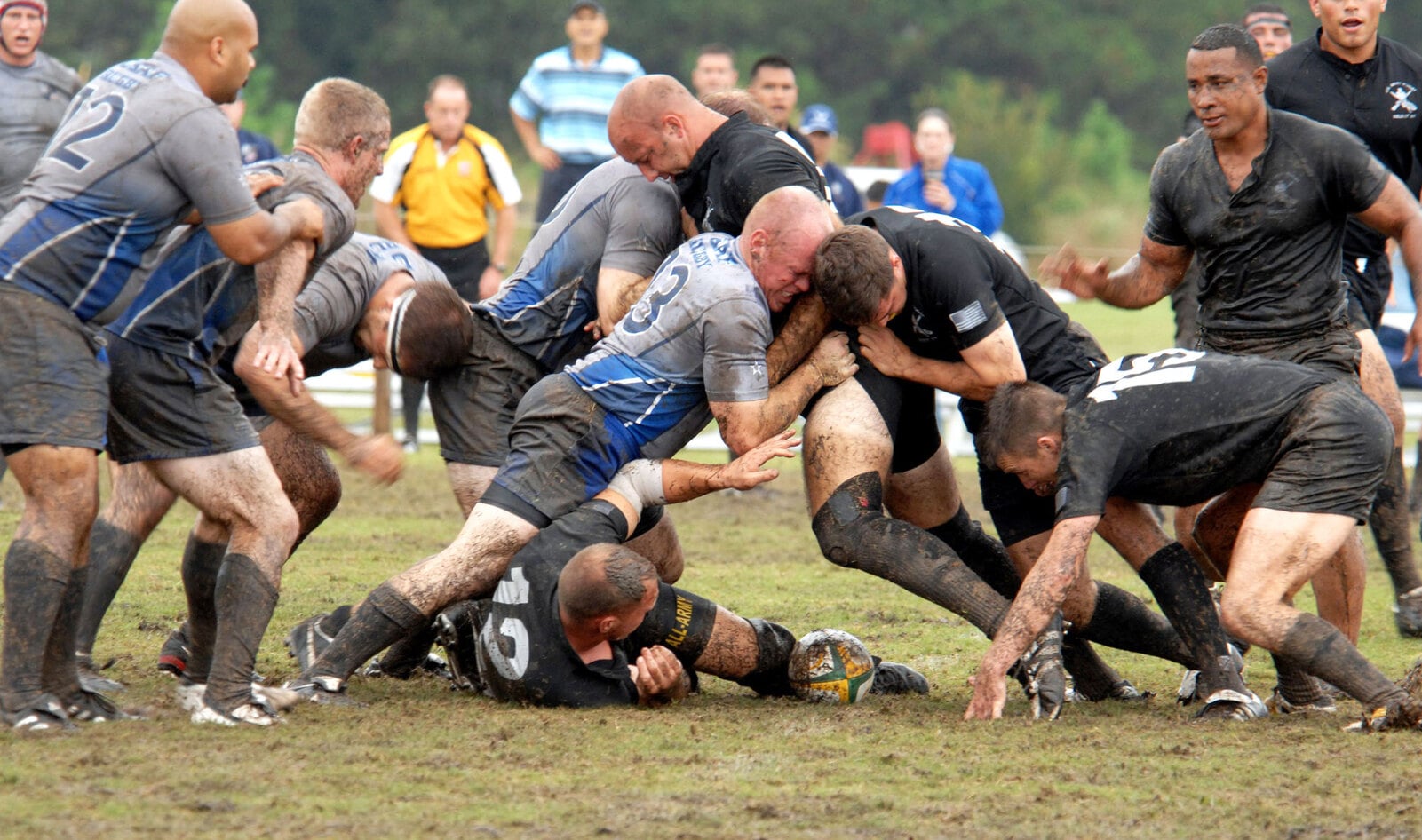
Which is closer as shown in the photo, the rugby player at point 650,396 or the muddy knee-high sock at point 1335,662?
the muddy knee-high sock at point 1335,662

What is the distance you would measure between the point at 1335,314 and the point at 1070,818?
2.45m

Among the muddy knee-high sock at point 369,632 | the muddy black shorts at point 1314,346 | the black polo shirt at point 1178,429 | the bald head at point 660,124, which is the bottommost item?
the muddy knee-high sock at point 369,632

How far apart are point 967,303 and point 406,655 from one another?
2170 millimetres

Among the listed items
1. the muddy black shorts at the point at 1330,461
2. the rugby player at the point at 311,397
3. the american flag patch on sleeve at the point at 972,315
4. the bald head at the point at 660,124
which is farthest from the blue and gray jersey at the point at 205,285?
the muddy black shorts at the point at 1330,461

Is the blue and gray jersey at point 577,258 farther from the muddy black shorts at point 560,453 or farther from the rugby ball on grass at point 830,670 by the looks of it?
the rugby ball on grass at point 830,670

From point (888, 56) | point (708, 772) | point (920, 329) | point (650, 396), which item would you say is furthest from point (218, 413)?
point (888, 56)

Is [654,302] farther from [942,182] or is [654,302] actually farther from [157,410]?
[942,182]

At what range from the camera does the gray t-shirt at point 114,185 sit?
442 cm

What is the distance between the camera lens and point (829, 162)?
1130cm

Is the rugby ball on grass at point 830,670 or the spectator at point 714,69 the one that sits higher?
the spectator at point 714,69

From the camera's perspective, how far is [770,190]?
560 centimetres

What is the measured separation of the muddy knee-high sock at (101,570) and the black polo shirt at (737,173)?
2.22m

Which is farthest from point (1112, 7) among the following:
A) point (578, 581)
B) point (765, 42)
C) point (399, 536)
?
point (578, 581)

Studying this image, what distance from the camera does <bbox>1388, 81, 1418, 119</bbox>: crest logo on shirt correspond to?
245 inches
